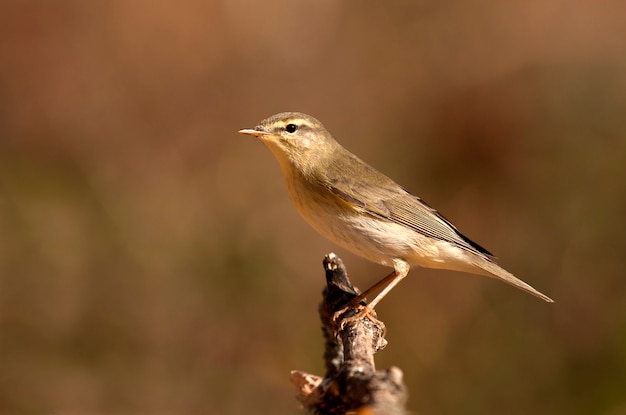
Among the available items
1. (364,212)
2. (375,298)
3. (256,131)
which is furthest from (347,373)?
(256,131)

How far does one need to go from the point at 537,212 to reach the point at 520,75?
1.50m

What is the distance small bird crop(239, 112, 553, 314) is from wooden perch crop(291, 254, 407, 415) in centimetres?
18

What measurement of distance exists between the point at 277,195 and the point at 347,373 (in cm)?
447

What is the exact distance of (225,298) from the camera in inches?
239

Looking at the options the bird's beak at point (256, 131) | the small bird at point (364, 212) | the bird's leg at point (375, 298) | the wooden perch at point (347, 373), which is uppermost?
the bird's beak at point (256, 131)

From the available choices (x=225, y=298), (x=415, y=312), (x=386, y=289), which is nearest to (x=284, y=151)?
(x=386, y=289)

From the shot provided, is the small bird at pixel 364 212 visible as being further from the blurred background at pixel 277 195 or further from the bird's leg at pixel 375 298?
the blurred background at pixel 277 195

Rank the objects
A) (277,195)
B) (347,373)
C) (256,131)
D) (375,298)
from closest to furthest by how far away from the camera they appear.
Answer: (347,373) → (375,298) → (256,131) → (277,195)

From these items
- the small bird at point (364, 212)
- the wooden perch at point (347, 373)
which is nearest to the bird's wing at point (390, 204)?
the small bird at point (364, 212)

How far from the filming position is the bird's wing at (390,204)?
163 inches

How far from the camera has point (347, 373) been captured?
2.51m

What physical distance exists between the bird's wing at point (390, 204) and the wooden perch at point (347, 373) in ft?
1.35

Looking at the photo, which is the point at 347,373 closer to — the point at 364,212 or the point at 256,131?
the point at 364,212

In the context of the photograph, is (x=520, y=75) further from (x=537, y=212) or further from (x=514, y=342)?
(x=514, y=342)
